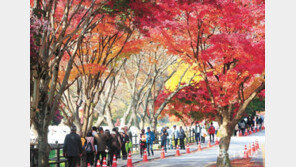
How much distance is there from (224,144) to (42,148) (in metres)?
7.92

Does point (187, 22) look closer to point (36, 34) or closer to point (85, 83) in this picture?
point (85, 83)

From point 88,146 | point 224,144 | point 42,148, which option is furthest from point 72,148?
point 224,144

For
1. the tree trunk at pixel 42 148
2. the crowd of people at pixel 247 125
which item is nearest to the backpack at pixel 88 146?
the tree trunk at pixel 42 148

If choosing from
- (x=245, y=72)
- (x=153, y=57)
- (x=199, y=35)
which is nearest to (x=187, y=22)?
(x=199, y=35)

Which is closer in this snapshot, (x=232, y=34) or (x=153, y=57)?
(x=232, y=34)

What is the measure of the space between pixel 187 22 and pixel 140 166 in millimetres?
6395

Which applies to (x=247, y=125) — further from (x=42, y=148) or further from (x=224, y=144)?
(x=42, y=148)

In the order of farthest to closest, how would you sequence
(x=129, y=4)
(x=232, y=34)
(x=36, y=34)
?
(x=232, y=34) → (x=129, y=4) → (x=36, y=34)

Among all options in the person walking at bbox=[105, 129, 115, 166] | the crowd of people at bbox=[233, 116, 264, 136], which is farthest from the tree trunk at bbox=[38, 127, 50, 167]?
the crowd of people at bbox=[233, 116, 264, 136]

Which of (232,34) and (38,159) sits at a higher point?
(232,34)

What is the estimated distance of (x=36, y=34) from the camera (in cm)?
1111

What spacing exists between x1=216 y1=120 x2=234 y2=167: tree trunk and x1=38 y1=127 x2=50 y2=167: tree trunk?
7.45 meters

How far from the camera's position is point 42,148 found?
39.8 ft

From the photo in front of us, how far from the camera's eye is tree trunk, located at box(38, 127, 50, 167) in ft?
39.4
